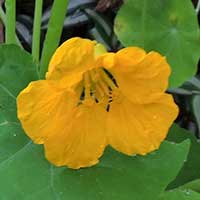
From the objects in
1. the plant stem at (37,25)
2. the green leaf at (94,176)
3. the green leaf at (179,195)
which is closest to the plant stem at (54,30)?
the plant stem at (37,25)

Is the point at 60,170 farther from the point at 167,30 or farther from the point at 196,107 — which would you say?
the point at 196,107

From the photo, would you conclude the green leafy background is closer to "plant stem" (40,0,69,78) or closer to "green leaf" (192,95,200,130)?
"plant stem" (40,0,69,78)

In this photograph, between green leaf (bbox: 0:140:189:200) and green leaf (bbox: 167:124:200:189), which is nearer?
green leaf (bbox: 0:140:189:200)

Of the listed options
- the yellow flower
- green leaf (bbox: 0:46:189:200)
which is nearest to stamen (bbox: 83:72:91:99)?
the yellow flower

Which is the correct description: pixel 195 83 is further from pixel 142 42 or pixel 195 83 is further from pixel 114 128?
pixel 114 128

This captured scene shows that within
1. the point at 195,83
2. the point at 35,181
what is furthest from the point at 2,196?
the point at 195,83

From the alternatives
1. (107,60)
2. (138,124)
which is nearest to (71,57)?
(107,60)
